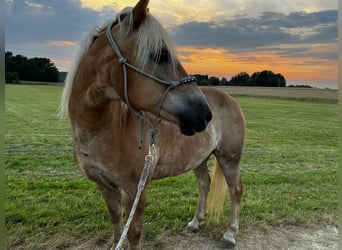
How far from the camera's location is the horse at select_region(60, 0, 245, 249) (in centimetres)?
183

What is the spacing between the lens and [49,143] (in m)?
9.10

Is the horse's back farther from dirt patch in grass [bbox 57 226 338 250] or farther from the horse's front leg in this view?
the horse's front leg

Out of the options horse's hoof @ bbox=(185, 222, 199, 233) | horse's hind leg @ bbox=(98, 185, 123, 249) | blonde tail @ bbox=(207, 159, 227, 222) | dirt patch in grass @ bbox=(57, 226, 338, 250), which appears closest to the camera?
horse's hind leg @ bbox=(98, 185, 123, 249)

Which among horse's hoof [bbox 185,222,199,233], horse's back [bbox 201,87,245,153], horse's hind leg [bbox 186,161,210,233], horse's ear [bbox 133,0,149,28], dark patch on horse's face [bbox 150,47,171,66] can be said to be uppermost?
horse's ear [bbox 133,0,149,28]

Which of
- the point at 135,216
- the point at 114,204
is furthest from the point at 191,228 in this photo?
the point at 135,216

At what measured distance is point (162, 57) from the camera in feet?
6.12

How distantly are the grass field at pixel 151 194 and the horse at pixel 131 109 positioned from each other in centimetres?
105

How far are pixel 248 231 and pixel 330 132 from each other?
11135 mm

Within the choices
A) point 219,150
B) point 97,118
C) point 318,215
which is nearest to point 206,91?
point 219,150

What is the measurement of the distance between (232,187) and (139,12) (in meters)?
2.57

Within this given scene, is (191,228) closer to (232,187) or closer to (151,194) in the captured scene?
(232,187)

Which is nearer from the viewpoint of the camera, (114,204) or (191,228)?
(114,204)

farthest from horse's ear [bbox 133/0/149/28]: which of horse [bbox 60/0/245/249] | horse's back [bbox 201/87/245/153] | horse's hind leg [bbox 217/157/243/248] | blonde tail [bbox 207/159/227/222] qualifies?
blonde tail [bbox 207/159/227/222]

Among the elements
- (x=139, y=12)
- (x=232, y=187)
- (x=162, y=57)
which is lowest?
(x=232, y=187)
